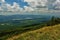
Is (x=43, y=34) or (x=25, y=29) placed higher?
(x=25, y=29)

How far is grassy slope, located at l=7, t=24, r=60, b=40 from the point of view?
15.2 ft

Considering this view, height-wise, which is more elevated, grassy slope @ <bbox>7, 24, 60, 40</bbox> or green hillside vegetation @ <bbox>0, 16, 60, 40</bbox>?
green hillside vegetation @ <bbox>0, 16, 60, 40</bbox>

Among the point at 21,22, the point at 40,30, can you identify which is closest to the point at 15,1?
the point at 21,22

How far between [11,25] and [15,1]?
63 centimetres

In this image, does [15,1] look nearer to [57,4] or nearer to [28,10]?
[28,10]

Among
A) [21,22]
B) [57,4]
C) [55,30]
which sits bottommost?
[55,30]

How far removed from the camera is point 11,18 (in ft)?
15.4

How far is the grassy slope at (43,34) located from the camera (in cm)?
464

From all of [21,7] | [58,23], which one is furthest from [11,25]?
[58,23]

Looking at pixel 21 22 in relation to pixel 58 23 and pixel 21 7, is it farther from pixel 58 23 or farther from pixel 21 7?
pixel 58 23

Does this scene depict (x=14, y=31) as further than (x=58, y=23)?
No

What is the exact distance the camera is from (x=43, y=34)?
473 centimetres

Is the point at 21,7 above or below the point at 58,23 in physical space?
above

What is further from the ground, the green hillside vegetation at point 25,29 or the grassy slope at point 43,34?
the green hillside vegetation at point 25,29
